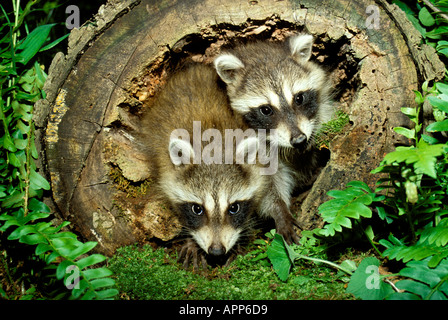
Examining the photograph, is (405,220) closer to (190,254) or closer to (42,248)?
(190,254)

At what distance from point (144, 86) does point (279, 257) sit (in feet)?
7.05

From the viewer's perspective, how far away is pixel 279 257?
3570 mm

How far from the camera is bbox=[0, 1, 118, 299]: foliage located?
299 centimetres

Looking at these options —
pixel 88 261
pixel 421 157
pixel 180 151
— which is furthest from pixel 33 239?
pixel 421 157

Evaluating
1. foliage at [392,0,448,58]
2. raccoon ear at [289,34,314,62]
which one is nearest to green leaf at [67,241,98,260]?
raccoon ear at [289,34,314,62]

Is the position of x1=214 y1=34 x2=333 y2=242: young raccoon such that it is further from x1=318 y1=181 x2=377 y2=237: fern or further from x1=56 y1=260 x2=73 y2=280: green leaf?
x1=56 y1=260 x2=73 y2=280: green leaf

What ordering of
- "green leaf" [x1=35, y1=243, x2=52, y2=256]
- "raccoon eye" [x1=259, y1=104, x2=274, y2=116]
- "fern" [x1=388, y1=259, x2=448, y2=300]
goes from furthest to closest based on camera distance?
"raccoon eye" [x1=259, y1=104, x2=274, y2=116], "green leaf" [x1=35, y1=243, x2=52, y2=256], "fern" [x1=388, y1=259, x2=448, y2=300]

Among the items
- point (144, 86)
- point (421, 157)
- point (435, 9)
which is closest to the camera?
point (421, 157)

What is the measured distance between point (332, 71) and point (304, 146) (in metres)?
1.02

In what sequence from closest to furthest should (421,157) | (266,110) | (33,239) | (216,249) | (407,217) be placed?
(421,157), (33,239), (407,217), (216,249), (266,110)

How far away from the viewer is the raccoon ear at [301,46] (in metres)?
4.16

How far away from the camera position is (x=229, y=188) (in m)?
4.05

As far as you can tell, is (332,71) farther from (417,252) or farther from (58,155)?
(58,155)

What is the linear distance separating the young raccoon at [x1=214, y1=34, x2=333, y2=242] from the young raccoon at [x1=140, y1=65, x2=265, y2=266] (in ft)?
0.84
